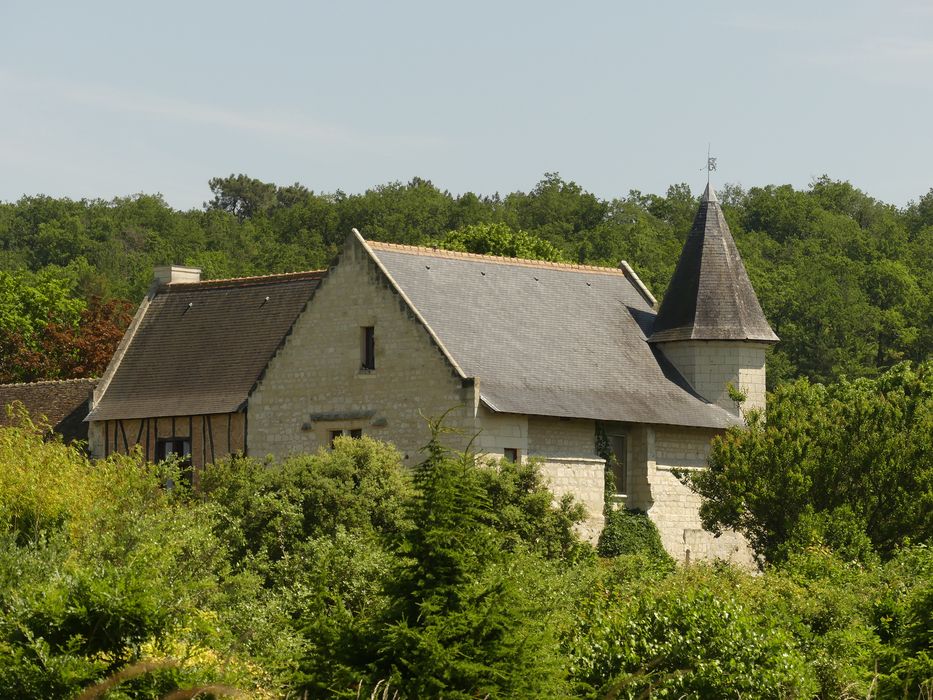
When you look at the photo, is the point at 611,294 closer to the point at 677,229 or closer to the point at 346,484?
the point at 346,484

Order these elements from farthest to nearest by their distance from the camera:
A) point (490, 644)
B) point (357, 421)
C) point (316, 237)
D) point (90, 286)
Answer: point (316, 237)
point (90, 286)
point (357, 421)
point (490, 644)

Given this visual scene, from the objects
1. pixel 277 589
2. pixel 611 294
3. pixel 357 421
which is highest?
pixel 611 294

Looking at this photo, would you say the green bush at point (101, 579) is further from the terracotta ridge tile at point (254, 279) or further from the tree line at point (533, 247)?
the tree line at point (533, 247)

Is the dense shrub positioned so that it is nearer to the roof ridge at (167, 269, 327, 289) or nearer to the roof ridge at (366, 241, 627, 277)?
the roof ridge at (366, 241, 627, 277)

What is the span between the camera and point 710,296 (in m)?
37.4

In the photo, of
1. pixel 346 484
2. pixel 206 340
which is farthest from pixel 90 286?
pixel 346 484

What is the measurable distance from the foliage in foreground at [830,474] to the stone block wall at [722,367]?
4.22m

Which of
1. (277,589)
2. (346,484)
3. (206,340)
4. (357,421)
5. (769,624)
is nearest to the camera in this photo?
(769,624)

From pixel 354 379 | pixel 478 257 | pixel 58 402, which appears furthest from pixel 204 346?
pixel 478 257

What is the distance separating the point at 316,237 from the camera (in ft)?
240

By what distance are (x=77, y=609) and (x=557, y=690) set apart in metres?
4.30

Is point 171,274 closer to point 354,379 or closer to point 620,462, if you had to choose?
point 354,379

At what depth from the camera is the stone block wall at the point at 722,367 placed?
120 ft

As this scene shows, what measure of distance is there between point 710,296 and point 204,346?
10.1 meters
